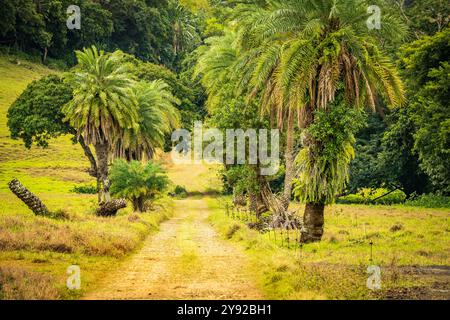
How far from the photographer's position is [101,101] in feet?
113

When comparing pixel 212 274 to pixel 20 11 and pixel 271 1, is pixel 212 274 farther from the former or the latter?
pixel 20 11

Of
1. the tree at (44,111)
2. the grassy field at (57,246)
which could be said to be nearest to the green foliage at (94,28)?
the tree at (44,111)

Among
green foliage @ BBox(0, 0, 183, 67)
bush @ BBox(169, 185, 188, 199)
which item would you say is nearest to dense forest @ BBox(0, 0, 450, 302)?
bush @ BBox(169, 185, 188, 199)

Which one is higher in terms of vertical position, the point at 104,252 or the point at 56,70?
the point at 56,70

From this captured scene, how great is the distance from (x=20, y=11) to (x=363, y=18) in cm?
6790

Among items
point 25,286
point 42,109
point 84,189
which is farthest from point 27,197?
point 84,189

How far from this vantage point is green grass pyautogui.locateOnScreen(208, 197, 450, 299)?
12406 millimetres

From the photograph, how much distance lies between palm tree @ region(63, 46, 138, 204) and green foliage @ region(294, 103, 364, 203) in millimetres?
17046

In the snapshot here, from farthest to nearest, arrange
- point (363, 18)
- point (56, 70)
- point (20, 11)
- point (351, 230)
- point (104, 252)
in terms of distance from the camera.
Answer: point (56, 70) < point (20, 11) < point (351, 230) < point (363, 18) < point (104, 252)

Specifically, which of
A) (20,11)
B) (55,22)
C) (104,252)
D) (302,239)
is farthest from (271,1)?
(55,22)

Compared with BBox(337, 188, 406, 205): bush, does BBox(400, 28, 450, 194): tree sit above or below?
above

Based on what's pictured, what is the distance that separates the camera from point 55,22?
8419 cm

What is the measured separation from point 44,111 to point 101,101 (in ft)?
32.2
